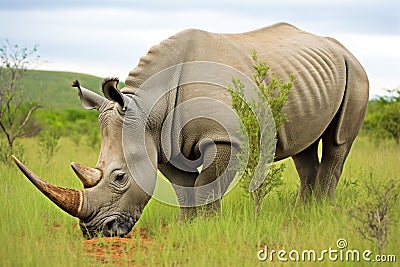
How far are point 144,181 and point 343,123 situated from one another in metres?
2.86

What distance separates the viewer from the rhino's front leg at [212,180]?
609 centimetres

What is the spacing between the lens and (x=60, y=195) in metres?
5.37

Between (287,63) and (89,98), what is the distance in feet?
7.35

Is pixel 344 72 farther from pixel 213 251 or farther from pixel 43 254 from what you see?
pixel 43 254

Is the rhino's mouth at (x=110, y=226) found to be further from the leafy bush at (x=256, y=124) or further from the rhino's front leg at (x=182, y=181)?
the leafy bush at (x=256, y=124)

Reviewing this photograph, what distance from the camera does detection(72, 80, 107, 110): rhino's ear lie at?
6.00 meters

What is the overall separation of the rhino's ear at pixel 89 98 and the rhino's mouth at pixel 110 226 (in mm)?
1032

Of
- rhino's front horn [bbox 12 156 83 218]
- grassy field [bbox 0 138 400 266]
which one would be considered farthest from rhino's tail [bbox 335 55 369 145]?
rhino's front horn [bbox 12 156 83 218]

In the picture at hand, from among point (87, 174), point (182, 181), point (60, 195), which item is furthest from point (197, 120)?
point (60, 195)

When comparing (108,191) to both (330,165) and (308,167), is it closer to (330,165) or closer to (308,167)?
(330,165)

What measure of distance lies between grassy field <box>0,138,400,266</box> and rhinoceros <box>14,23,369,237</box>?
1.02 feet

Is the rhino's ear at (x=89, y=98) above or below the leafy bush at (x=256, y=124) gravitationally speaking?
above

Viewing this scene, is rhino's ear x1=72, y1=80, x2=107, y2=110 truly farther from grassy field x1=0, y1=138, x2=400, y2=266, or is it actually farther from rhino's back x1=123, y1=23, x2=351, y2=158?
grassy field x1=0, y1=138, x2=400, y2=266

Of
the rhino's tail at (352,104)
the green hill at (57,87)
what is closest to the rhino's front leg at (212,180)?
the rhino's tail at (352,104)
